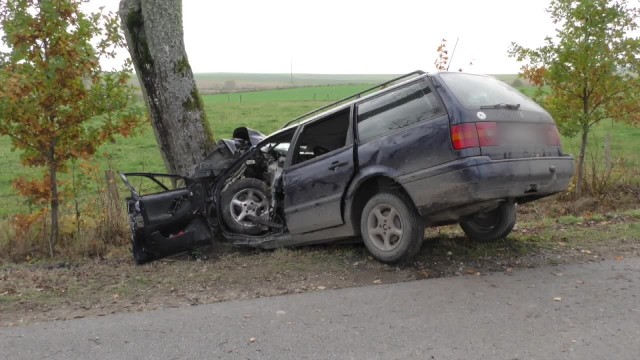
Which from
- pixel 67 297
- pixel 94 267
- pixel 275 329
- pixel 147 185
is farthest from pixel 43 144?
pixel 147 185

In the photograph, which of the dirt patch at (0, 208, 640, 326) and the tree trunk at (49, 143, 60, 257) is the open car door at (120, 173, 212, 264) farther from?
the tree trunk at (49, 143, 60, 257)

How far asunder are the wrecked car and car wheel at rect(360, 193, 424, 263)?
1 centimetres

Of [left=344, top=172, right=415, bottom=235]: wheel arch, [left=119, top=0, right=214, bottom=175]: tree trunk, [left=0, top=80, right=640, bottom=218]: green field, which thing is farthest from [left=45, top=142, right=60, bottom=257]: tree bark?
[left=344, top=172, right=415, bottom=235]: wheel arch

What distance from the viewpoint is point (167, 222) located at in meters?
6.92

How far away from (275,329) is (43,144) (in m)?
5.61

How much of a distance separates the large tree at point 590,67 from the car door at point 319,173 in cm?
586

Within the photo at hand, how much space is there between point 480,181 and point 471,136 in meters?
0.41

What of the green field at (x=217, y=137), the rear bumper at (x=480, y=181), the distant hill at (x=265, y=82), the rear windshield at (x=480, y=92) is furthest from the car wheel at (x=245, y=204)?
the distant hill at (x=265, y=82)

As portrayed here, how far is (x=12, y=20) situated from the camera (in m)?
7.84

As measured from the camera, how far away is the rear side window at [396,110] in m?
5.37

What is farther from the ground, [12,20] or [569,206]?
[12,20]

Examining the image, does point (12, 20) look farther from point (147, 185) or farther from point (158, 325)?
point (147, 185)

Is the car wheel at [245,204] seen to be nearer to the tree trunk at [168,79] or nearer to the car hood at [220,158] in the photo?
the car hood at [220,158]

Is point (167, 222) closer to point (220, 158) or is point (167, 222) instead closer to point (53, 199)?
point (220, 158)
